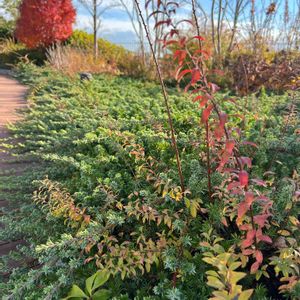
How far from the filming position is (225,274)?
2.99ft

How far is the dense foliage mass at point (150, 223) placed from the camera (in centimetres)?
117

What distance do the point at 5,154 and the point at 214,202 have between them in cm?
221

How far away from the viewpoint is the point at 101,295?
1.17 meters

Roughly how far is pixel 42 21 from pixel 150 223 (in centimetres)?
935

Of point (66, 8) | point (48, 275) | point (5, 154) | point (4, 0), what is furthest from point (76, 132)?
point (4, 0)

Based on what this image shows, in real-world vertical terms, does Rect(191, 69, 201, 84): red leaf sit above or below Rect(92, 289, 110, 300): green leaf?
above

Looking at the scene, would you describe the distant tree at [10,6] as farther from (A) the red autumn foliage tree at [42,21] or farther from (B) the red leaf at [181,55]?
(B) the red leaf at [181,55]

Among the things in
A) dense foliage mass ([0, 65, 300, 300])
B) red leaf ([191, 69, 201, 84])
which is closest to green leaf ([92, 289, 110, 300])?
dense foliage mass ([0, 65, 300, 300])

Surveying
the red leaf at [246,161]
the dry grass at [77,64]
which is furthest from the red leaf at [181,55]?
the dry grass at [77,64]

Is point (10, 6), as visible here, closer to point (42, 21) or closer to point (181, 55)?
point (42, 21)

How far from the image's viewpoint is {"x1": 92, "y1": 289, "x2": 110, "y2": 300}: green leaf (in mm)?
1157

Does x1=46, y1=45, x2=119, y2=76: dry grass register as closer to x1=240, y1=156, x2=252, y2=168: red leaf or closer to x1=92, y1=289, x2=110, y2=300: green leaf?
x1=92, y1=289, x2=110, y2=300: green leaf

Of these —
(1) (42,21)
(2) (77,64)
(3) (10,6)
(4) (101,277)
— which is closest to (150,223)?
(4) (101,277)

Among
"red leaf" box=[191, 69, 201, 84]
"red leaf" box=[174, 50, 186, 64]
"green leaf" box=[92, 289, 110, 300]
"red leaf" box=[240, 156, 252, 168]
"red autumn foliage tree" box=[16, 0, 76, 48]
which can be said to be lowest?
"green leaf" box=[92, 289, 110, 300]
